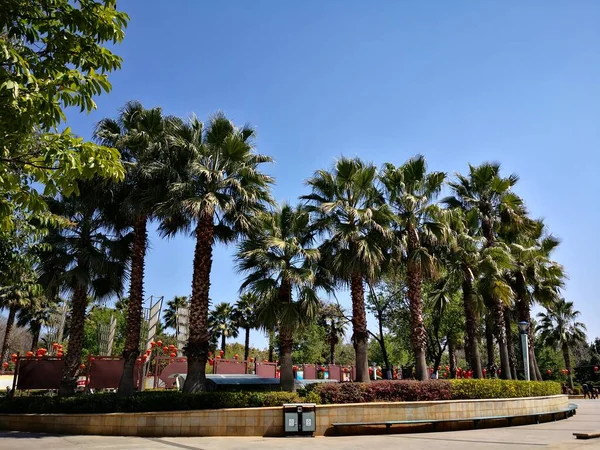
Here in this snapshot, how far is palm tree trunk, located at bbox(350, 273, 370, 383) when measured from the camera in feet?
60.2

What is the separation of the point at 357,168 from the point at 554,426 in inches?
460

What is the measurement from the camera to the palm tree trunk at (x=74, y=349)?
57.5 feet

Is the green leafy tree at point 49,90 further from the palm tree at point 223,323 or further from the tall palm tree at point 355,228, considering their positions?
the palm tree at point 223,323

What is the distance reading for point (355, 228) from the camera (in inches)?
749

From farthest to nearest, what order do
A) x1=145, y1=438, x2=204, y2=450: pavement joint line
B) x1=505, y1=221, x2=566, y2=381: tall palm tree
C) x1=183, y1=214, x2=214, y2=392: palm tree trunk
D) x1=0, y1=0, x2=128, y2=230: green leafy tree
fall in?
x1=505, y1=221, x2=566, y2=381: tall palm tree
x1=183, y1=214, x2=214, y2=392: palm tree trunk
x1=145, y1=438, x2=204, y2=450: pavement joint line
x1=0, y1=0, x2=128, y2=230: green leafy tree

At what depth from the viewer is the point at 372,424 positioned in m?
14.9

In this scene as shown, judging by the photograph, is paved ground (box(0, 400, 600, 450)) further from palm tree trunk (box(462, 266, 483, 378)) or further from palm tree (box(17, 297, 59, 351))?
palm tree (box(17, 297, 59, 351))

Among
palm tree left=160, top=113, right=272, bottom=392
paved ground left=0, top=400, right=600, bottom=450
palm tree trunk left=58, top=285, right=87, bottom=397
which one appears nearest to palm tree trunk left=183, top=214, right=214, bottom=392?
palm tree left=160, top=113, right=272, bottom=392

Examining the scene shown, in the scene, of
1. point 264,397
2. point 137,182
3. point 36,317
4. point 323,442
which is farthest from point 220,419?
point 36,317

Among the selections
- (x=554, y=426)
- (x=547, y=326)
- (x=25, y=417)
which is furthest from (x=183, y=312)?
(x=547, y=326)

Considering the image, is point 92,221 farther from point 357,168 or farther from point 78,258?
point 357,168

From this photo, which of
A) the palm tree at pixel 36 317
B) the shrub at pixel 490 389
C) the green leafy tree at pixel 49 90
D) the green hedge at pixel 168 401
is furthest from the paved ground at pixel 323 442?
the palm tree at pixel 36 317

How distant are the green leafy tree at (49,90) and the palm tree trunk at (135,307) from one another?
1200cm

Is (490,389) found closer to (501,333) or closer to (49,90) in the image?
(501,333)
